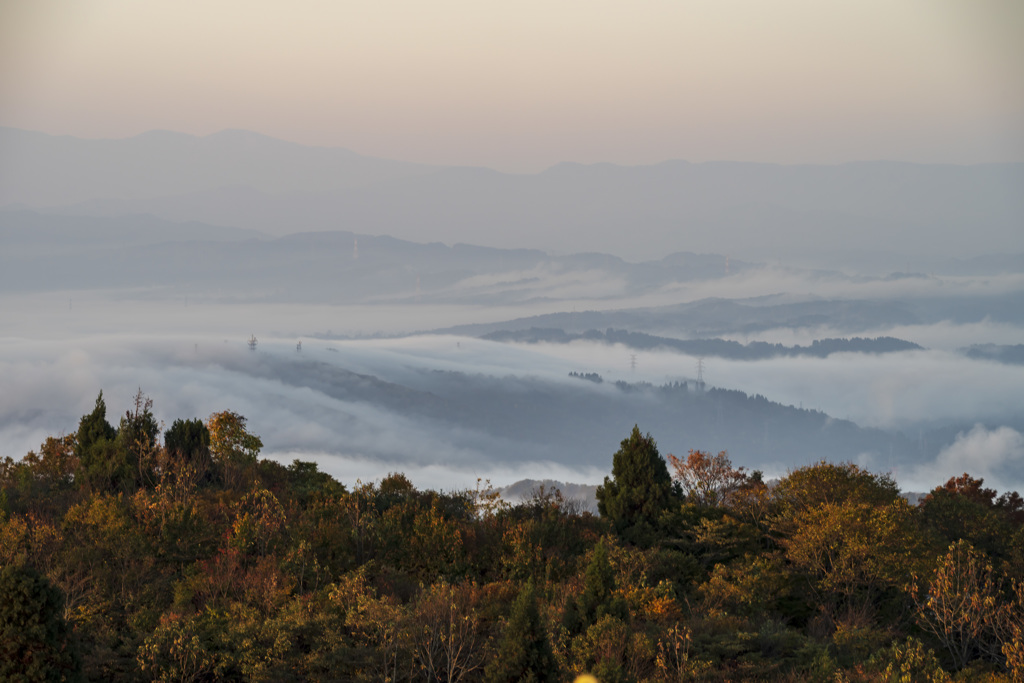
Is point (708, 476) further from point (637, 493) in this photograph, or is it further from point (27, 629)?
point (27, 629)

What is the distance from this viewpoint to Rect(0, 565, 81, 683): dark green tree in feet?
71.4

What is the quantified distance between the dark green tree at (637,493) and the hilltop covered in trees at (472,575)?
4.4 inches

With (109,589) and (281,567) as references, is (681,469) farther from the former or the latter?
(109,589)

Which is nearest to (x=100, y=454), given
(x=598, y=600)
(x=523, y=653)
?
(x=598, y=600)

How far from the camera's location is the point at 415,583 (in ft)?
110

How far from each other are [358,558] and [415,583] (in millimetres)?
2875

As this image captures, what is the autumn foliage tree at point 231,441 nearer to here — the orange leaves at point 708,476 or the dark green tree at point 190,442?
Answer: the dark green tree at point 190,442

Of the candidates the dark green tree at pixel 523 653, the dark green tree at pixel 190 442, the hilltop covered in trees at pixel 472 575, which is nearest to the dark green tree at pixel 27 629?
the hilltop covered in trees at pixel 472 575

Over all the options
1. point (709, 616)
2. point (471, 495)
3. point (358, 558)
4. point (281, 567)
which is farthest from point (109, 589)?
point (709, 616)

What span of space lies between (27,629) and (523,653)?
11.6 meters

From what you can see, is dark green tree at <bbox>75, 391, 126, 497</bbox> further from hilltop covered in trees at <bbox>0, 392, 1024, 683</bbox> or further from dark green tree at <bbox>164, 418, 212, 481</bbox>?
dark green tree at <bbox>164, 418, 212, 481</bbox>

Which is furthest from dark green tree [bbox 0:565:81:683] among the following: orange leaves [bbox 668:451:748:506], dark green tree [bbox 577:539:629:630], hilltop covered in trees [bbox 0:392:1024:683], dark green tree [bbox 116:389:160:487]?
orange leaves [bbox 668:451:748:506]

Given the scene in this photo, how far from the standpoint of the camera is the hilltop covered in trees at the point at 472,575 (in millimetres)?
25797

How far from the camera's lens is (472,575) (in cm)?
3488
